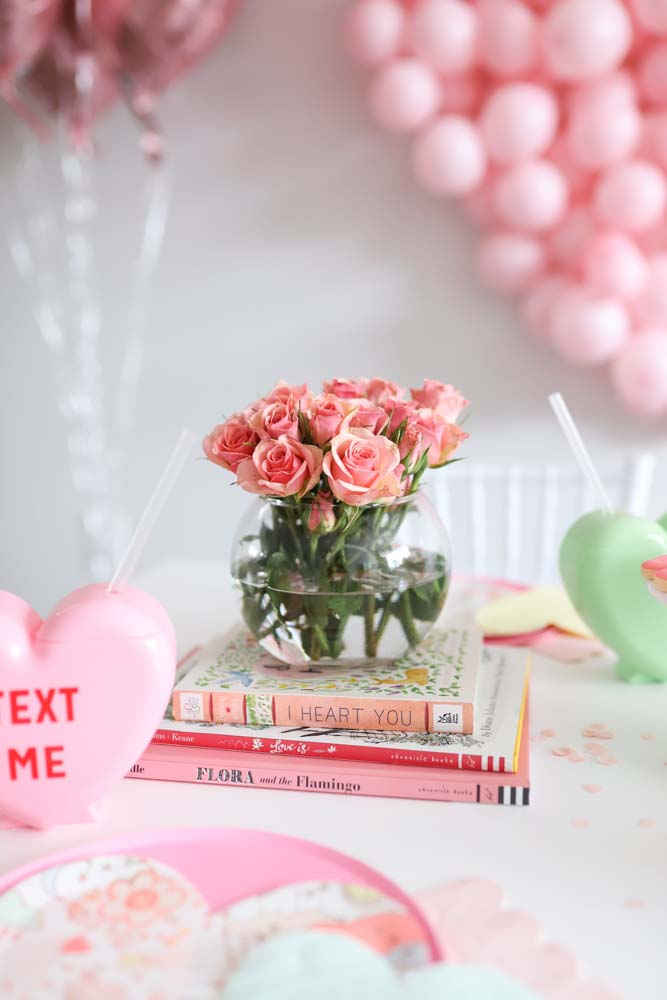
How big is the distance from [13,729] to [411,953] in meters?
0.35

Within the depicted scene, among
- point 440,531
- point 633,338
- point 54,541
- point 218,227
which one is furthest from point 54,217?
point 440,531

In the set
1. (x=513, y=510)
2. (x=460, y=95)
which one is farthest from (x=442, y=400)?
(x=460, y=95)

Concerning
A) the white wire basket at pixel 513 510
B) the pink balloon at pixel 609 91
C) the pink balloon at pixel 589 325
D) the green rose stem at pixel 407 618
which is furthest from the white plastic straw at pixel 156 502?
the pink balloon at pixel 609 91

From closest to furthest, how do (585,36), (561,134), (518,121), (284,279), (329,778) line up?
(329,778), (585,36), (518,121), (561,134), (284,279)

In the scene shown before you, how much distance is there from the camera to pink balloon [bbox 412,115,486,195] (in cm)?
189

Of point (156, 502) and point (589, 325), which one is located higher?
point (589, 325)

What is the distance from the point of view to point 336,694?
810 mm

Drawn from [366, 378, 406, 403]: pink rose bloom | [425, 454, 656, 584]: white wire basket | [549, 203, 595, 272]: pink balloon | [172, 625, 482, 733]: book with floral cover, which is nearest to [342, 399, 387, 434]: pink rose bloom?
[366, 378, 406, 403]: pink rose bloom

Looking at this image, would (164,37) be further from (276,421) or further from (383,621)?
(383,621)

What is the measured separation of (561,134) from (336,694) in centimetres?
164

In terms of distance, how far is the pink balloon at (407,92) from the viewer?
6.22 feet

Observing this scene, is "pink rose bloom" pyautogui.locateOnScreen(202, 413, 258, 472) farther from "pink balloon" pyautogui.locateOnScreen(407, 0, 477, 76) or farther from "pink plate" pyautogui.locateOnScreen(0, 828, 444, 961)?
"pink balloon" pyautogui.locateOnScreen(407, 0, 477, 76)

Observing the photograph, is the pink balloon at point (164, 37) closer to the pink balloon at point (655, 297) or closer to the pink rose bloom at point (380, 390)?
the pink balloon at point (655, 297)

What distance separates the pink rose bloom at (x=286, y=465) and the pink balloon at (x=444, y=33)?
137 cm
